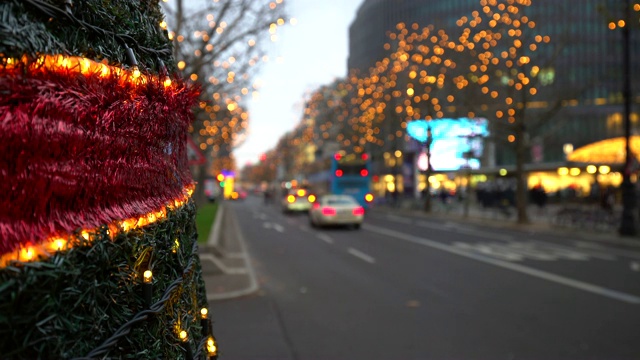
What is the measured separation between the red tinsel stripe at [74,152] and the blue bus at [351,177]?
35538mm

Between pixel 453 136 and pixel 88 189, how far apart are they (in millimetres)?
30651

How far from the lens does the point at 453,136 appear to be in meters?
30.9

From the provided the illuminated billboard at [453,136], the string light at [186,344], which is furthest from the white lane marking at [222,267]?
the illuminated billboard at [453,136]

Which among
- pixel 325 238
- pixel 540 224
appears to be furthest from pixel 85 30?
pixel 540 224

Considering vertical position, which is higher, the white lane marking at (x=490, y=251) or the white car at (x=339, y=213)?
the white car at (x=339, y=213)

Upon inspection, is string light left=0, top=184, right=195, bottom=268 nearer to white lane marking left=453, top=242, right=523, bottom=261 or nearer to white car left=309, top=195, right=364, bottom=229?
white lane marking left=453, top=242, right=523, bottom=261

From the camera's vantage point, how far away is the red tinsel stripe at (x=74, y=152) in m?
1.07

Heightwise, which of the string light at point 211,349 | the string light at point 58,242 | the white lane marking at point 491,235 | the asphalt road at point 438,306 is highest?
the string light at point 58,242

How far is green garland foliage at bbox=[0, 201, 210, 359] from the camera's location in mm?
1020

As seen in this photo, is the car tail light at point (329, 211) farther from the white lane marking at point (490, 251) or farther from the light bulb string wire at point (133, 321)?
the light bulb string wire at point (133, 321)

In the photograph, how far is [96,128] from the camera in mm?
1321

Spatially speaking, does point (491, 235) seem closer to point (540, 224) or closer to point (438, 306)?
point (540, 224)

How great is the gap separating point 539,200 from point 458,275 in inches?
833

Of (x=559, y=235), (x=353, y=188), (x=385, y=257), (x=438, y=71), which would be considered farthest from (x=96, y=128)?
(x=353, y=188)
